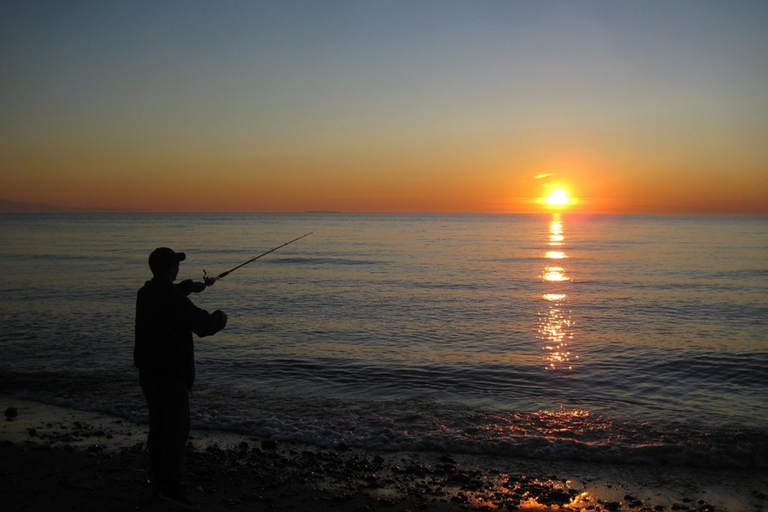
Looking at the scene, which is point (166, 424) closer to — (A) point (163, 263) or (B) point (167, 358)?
(B) point (167, 358)

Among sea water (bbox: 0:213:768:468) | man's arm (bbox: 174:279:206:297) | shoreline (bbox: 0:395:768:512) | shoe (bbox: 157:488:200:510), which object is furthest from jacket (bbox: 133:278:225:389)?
sea water (bbox: 0:213:768:468)

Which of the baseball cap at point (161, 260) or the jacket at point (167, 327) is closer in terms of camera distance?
the jacket at point (167, 327)

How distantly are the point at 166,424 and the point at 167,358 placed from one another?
0.62m

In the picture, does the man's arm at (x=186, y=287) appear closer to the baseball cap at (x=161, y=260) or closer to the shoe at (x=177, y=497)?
the baseball cap at (x=161, y=260)

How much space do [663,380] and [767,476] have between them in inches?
168

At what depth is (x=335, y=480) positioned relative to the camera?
6.20 m

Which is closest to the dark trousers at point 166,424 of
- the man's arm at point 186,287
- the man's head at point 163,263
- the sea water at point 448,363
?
the man's arm at point 186,287

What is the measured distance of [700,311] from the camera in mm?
18484

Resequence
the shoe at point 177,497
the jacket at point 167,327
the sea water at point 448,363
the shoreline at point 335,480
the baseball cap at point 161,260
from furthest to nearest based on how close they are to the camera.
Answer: the sea water at point 448,363
the shoreline at point 335,480
the shoe at point 177,497
the baseball cap at point 161,260
the jacket at point 167,327

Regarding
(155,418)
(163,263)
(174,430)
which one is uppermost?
(163,263)

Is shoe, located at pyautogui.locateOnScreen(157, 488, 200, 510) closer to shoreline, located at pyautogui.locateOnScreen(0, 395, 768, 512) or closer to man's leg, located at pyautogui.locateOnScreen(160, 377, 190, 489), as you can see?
man's leg, located at pyautogui.locateOnScreen(160, 377, 190, 489)

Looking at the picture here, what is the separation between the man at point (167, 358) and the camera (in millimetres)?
4891

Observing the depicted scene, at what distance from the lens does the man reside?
489 cm

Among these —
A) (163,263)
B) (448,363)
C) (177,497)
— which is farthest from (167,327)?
(448,363)
